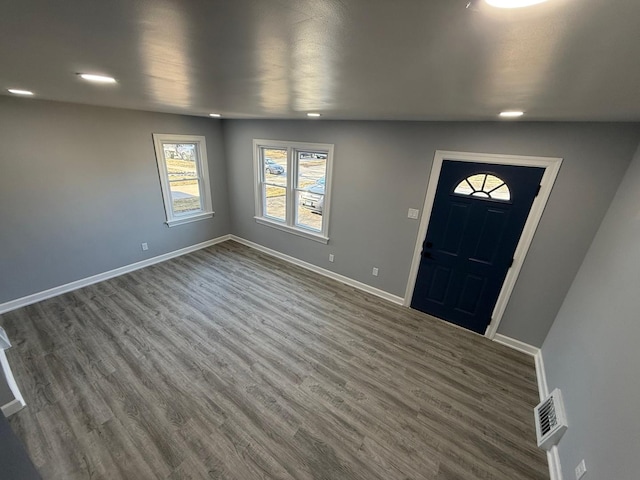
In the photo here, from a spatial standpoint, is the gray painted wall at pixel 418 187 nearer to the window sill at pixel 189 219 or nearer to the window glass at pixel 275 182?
the window glass at pixel 275 182

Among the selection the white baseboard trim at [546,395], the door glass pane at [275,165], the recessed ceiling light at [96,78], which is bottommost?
the white baseboard trim at [546,395]

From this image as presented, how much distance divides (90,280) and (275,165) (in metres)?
3.33

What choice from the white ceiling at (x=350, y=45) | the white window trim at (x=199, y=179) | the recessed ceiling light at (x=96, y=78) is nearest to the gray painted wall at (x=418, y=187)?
the white window trim at (x=199, y=179)

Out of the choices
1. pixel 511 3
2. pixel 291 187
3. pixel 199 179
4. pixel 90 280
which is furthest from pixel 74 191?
pixel 511 3

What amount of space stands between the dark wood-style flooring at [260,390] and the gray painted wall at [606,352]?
1.60 feet

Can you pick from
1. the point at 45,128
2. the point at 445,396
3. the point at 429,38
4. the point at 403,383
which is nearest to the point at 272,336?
the point at 403,383

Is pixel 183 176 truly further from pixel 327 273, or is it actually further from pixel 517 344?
pixel 517 344

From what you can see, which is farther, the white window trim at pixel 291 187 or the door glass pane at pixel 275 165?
the door glass pane at pixel 275 165

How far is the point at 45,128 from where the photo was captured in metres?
3.02

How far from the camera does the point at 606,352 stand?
1.71 metres

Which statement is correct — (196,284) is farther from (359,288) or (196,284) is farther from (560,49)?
(560,49)

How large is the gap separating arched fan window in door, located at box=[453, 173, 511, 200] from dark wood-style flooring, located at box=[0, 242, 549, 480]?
173 centimetres

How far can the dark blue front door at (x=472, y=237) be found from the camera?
2.73 meters

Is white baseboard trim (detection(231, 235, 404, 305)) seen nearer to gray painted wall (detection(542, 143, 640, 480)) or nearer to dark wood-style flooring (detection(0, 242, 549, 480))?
dark wood-style flooring (detection(0, 242, 549, 480))
